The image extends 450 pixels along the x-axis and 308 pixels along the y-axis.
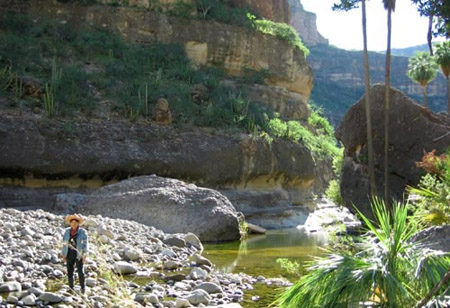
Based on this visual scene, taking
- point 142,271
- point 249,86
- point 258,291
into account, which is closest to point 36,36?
point 249,86

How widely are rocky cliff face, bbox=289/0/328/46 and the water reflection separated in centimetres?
11549

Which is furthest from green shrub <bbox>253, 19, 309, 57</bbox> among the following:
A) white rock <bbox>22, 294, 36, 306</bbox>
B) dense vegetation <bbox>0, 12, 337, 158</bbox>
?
white rock <bbox>22, 294, 36, 306</bbox>

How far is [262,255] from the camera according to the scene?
15.3 meters

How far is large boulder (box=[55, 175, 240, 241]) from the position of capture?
1875 centimetres

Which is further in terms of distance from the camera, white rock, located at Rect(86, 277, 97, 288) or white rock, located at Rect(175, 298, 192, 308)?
white rock, located at Rect(86, 277, 97, 288)

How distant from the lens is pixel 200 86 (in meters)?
33.8

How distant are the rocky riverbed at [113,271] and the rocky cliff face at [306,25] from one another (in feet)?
400

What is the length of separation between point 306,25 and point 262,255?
12459 cm

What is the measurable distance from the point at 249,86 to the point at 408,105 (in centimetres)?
1962

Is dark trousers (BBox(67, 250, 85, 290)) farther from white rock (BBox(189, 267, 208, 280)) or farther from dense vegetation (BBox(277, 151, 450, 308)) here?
dense vegetation (BBox(277, 151, 450, 308))

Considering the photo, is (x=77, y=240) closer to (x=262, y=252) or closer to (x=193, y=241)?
(x=193, y=241)

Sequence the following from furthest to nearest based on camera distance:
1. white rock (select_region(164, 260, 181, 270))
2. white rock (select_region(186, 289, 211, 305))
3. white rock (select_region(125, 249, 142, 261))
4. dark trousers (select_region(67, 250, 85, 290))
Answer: white rock (select_region(125, 249, 142, 261)), white rock (select_region(164, 260, 181, 270)), white rock (select_region(186, 289, 211, 305)), dark trousers (select_region(67, 250, 85, 290))

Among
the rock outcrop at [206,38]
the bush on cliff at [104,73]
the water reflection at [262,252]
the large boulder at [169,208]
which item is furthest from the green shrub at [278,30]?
the large boulder at [169,208]

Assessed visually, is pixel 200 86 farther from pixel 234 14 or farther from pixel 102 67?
pixel 234 14
